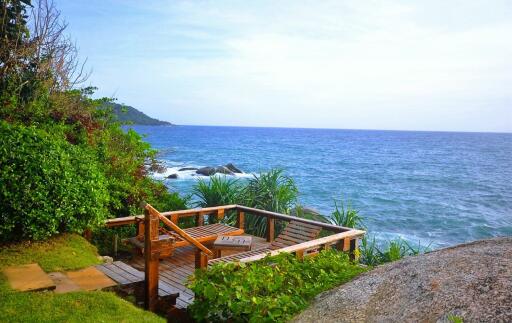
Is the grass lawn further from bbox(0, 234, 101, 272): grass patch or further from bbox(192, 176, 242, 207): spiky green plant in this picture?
bbox(192, 176, 242, 207): spiky green plant

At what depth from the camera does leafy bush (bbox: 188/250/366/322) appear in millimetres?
3312

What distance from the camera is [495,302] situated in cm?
234

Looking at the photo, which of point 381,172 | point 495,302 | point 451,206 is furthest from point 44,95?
point 381,172

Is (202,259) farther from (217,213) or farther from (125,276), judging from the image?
(217,213)

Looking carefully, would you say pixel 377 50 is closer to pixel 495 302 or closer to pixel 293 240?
pixel 293 240

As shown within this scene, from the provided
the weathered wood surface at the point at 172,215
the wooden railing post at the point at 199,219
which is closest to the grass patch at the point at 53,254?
the weathered wood surface at the point at 172,215

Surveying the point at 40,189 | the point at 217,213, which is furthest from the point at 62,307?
the point at 217,213

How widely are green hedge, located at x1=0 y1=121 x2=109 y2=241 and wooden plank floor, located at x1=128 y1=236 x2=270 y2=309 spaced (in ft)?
3.97

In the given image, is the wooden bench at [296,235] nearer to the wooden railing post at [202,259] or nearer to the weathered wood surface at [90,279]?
the wooden railing post at [202,259]

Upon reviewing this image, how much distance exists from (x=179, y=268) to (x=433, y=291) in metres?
4.32

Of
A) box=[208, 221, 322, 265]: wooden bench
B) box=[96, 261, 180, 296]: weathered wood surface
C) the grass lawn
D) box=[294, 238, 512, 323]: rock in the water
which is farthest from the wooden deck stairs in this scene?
box=[208, 221, 322, 265]: wooden bench

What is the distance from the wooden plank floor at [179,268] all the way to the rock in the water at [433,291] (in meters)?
2.16

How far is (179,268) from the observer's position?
243 inches

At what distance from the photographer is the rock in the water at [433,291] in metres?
2.38
